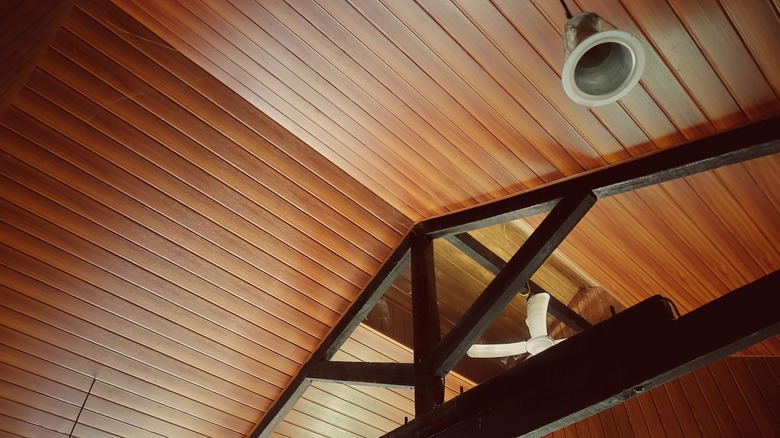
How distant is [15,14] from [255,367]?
300cm

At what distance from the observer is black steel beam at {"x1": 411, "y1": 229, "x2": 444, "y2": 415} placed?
3.37m

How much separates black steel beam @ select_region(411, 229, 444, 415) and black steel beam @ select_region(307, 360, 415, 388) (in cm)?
12

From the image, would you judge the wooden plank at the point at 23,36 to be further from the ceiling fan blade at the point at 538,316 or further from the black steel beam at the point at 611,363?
the ceiling fan blade at the point at 538,316

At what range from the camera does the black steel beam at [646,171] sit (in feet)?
9.32

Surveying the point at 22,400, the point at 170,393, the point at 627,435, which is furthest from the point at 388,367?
the point at 22,400

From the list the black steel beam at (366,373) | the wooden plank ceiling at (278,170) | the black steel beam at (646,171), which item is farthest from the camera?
the black steel beam at (366,373)

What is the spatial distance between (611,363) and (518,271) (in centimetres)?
92

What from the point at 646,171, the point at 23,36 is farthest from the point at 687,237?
the point at 23,36

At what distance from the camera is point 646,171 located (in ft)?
10.4

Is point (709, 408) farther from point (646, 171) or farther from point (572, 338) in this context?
point (572, 338)

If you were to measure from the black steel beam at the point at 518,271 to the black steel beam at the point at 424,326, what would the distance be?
0.18 m

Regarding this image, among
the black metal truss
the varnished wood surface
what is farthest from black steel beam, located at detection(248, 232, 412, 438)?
the varnished wood surface

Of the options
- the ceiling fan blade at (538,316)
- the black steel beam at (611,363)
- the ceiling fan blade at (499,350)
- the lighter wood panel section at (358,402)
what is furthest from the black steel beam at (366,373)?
the ceiling fan blade at (538,316)

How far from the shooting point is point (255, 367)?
456cm
